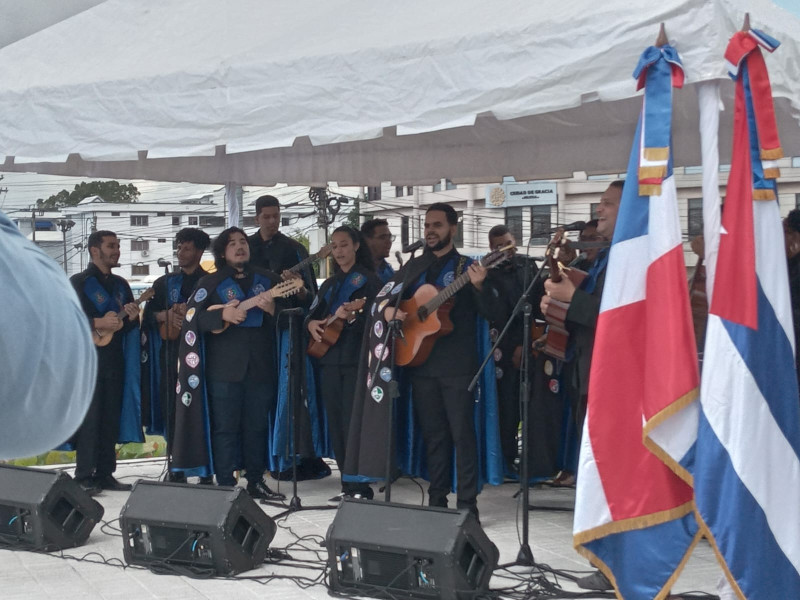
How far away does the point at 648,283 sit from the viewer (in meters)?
3.97

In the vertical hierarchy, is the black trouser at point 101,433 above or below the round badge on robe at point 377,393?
below

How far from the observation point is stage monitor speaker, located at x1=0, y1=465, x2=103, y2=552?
5906 millimetres

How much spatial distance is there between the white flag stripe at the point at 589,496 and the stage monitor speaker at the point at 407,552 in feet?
2.47

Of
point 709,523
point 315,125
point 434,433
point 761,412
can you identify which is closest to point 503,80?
point 315,125

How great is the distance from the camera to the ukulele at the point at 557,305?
5016 mm

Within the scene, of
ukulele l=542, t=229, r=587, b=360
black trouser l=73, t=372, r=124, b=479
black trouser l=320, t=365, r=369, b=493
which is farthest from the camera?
black trouser l=73, t=372, r=124, b=479

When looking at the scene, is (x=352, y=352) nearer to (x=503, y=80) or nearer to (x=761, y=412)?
(x=503, y=80)

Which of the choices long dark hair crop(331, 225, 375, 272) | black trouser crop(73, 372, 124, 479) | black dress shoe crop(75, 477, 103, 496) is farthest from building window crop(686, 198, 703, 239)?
black dress shoe crop(75, 477, 103, 496)

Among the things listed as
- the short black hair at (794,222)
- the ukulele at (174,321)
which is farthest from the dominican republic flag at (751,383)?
the ukulele at (174,321)

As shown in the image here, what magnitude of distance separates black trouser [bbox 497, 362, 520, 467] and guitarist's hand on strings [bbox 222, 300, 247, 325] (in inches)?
77.3

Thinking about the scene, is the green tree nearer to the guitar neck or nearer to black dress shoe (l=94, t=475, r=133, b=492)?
black dress shoe (l=94, t=475, r=133, b=492)

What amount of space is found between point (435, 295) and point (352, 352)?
4.76 feet

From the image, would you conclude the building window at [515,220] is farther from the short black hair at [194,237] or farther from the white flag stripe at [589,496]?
the white flag stripe at [589,496]

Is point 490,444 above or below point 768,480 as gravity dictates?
below
